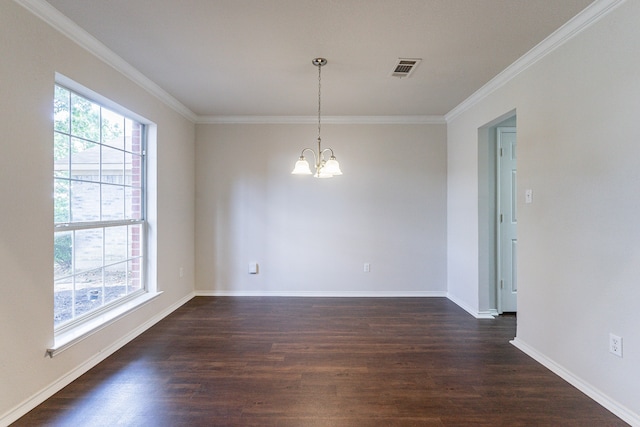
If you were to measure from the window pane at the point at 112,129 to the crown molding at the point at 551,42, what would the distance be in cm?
377

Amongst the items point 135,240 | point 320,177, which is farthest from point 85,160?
point 320,177

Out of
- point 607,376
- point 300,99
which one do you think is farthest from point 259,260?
point 607,376

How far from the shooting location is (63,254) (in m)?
2.20

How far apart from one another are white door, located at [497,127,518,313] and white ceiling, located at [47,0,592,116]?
0.75 meters

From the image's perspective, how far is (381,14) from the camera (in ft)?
6.47

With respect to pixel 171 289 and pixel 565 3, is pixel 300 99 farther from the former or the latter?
pixel 171 289

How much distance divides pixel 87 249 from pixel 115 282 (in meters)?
0.53

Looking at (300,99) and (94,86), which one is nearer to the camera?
(94,86)

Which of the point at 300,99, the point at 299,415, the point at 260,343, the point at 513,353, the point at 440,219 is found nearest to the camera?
the point at 299,415

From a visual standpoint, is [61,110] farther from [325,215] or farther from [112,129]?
[325,215]

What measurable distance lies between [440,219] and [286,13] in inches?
131

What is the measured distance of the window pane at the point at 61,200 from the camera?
213cm

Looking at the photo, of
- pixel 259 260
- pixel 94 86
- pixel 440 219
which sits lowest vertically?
pixel 259 260

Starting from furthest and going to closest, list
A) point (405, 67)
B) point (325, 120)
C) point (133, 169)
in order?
point (325, 120)
point (133, 169)
point (405, 67)
